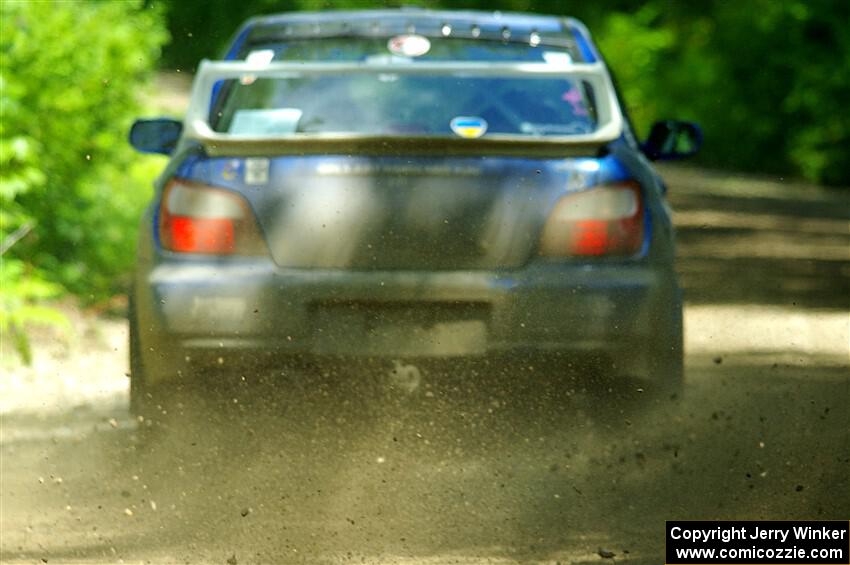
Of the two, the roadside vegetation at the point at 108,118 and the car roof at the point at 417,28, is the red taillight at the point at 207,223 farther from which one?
the roadside vegetation at the point at 108,118

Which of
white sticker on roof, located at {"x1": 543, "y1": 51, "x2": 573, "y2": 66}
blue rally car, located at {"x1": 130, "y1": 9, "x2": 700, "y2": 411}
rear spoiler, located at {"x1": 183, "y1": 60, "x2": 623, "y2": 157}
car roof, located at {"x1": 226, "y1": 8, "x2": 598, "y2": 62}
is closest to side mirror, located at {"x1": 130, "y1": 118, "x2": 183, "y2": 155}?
car roof, located at {"x1": 226, "y1": 8, "x2": 598, "y2": 62}

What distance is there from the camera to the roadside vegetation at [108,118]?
10.3m

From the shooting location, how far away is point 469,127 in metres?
7.28

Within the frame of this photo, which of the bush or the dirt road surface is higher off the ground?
the dirt road surface

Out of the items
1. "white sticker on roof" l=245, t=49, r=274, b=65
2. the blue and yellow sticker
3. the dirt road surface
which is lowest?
the dirt road surface

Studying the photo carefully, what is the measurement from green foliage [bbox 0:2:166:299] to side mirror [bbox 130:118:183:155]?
59.4 inches

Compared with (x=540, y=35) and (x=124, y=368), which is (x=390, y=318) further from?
(x=124, y=368)

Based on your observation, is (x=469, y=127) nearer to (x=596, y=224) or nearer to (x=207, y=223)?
(x=596, y=224)

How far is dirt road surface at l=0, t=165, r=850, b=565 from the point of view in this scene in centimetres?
575

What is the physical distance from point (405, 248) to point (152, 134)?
179 cm

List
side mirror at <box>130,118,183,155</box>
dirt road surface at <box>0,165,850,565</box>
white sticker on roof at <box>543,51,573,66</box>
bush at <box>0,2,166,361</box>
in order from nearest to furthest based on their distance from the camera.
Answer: dirt road surface at <box>0,165,850,565</box>, white sticker on roof at <box>543,51,573,66</box>, side mirror at <box>130,118,183,155</box>, bush at <box>0,2,166,361</box>

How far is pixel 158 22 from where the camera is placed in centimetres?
1543

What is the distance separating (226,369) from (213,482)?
2.72 ft

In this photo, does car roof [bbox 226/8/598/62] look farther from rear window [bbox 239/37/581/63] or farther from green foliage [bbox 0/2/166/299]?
green foliage [bbox 0/2/166/299]
